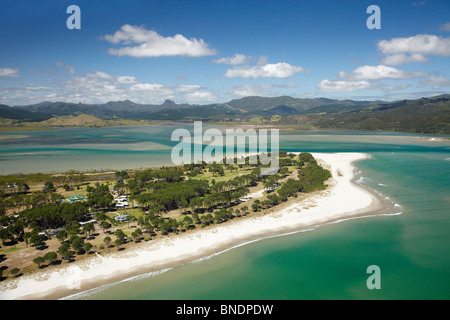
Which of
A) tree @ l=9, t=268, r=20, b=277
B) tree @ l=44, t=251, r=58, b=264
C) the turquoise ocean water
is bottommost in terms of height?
the turquoise ocean water

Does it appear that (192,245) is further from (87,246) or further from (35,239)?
(35,239)

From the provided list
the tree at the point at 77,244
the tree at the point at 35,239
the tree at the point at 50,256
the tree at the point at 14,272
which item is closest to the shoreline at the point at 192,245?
the tree at the point at 14,272

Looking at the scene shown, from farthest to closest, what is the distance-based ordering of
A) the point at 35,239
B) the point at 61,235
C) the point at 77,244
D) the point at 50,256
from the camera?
the point at 61,235 < the point at 35,239 < the point at 77,244 < the point at 50,256

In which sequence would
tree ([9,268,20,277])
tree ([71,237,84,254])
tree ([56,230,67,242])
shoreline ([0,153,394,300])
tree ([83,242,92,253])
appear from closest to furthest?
shoreline ([0,153,394,300]) → tree ([9,268,20,277]) → tree ([71,237,84,254]) → tree ([83,242,92,253]) → tree ([56,230,67,242])

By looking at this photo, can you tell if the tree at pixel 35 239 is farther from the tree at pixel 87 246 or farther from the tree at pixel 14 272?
the tree at pixel 87 246

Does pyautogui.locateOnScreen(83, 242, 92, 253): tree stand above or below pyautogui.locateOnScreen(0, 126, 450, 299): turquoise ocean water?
A: above

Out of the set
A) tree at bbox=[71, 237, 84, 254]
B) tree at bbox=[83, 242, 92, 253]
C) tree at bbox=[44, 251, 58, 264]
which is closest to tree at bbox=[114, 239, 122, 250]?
tree at bbox=[83, 242, 92, 253]

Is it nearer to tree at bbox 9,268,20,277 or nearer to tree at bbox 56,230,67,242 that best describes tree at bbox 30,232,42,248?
tree at bbox 56,230,67,242

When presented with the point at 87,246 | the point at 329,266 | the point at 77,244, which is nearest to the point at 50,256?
the point at 77,244
